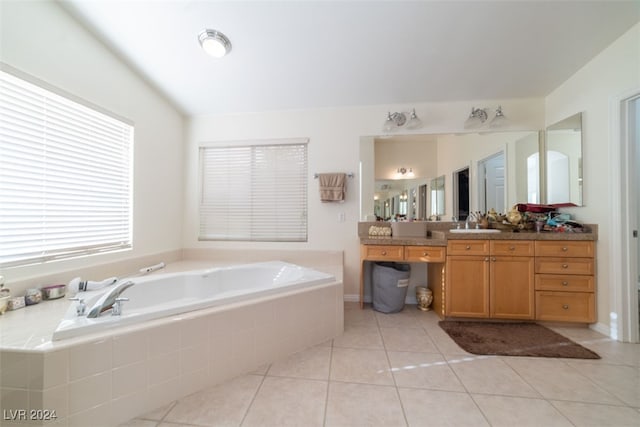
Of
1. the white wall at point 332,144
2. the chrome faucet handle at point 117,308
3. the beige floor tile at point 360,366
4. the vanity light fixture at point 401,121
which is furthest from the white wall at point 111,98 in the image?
the vanity light fixture at point 401,121

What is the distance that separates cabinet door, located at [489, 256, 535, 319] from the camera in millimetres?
2055

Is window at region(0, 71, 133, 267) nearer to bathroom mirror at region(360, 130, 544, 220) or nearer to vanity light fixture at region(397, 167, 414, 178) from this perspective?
bathroom mirror at region(360, 130, 544, 220)

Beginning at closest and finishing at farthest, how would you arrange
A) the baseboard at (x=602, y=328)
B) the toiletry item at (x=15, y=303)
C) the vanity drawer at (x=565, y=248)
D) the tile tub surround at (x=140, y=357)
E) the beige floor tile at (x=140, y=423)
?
the tile tub surround at (x=140, y=357), the beige floor tile at (x=140, y=423), the toiletry item at (x=15, y=303), the baseboard at (x=602, y=328), the vanity drawer at (x=565, y=248)

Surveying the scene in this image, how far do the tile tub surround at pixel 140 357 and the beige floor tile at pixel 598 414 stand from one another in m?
1.47

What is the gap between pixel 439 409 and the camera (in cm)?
118

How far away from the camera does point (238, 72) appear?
7.25ft

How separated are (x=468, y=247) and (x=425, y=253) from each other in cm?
38

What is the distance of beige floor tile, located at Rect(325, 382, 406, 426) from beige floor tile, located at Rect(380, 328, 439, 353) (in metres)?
0.48

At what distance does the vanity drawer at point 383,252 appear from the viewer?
7.44 ft

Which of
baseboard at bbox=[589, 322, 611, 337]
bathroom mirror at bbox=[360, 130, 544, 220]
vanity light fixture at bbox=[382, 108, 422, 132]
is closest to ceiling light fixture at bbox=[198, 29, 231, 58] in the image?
bathroom mirror at bbox=[360, 130, 544, 220]

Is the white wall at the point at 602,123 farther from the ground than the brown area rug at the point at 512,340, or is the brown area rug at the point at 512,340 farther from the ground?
the white wall at the point at 602,123

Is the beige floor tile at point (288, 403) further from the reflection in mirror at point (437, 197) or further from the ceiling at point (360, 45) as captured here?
the ceiling at point (360, 45)

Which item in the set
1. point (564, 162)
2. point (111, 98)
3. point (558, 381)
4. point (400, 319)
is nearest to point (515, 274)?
point (558, 381)

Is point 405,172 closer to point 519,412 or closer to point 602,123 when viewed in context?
point 602,123
